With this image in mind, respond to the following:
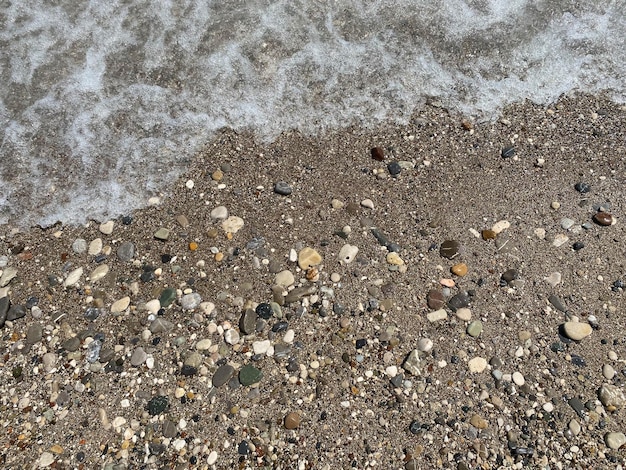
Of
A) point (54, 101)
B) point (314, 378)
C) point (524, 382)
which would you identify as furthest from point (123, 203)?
point (524, 382)

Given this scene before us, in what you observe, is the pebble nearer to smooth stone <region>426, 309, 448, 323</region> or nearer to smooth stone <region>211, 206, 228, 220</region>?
smooth stone <region>426, 309, 448, 323</region>

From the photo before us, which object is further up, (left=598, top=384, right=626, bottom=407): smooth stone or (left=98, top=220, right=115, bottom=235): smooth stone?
(left=98, top=220, right=115, bottom=235): smooth stone

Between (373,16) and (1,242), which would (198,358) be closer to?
(1,242)

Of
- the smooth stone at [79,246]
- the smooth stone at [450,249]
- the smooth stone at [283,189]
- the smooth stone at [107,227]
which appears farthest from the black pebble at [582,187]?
the smooth stone at [79,246]

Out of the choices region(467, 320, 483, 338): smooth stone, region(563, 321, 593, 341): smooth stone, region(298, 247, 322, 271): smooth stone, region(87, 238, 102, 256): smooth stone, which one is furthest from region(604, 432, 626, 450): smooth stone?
region(87, 238, 102, 256): smooth stone

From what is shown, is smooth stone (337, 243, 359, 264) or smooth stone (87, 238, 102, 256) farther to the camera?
Result: smooth stone (87, 238, 102, 256)

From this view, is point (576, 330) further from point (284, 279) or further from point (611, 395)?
point (284, 279)
